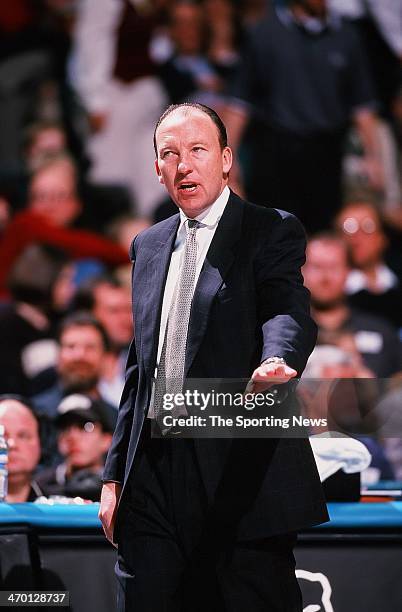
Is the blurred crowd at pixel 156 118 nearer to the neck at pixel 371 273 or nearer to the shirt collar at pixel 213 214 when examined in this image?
the neck at pixel 371 273

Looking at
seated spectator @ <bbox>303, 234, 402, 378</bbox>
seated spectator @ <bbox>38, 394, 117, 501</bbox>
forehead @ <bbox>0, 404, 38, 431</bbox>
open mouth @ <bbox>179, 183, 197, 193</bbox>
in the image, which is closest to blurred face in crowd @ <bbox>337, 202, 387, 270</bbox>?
seated spectator @ <bbox>303, 234, 402, 378</bbox>

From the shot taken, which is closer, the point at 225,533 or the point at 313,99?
the point at 225,533

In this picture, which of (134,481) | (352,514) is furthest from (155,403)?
(352,514)

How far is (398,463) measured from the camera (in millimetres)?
4398

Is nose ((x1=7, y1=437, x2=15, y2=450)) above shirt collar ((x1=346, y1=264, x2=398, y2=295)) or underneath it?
underneath

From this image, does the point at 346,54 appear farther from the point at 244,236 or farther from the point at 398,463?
the point at 244,236

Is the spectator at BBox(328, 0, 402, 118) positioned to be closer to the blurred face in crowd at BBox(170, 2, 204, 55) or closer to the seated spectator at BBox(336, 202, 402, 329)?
the seated spectator at BBox(336, 202, 402, 329)

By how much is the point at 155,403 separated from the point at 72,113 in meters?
4.87

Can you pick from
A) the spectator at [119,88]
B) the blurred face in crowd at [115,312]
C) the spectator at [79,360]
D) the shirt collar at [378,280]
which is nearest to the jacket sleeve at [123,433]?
the spectator at [79,360]

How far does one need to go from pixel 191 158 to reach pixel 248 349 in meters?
0.41

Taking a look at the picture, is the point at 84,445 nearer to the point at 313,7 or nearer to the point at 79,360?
the point at 79,360

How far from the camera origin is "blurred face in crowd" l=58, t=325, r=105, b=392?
5.14 metres

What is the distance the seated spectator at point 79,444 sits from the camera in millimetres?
3906

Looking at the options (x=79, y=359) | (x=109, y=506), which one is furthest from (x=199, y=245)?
(x=79, y=359)
